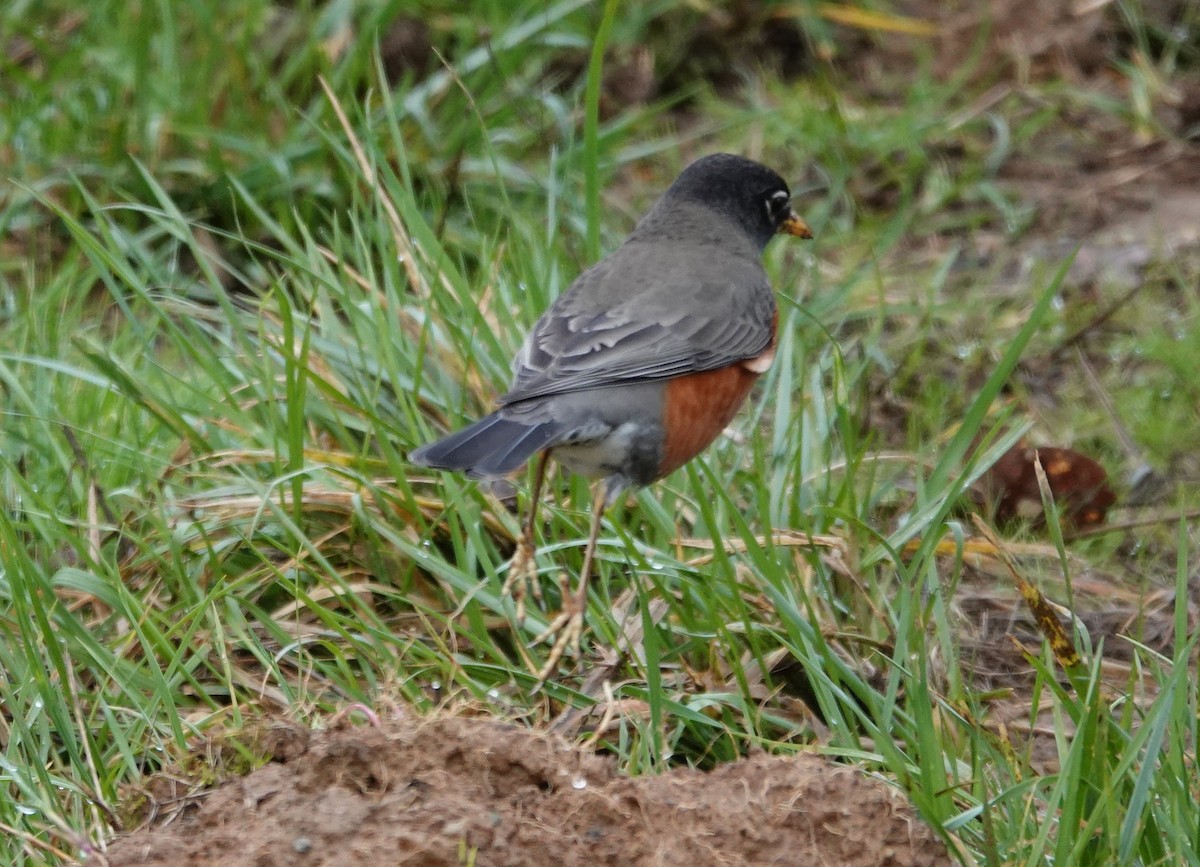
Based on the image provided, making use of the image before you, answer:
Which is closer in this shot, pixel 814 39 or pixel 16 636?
pixel 16 636

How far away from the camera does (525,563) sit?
359 centimetres

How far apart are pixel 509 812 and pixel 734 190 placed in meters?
2.52

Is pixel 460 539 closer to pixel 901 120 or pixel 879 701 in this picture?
pixel 879 701

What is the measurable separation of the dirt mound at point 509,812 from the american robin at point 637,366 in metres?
0.61

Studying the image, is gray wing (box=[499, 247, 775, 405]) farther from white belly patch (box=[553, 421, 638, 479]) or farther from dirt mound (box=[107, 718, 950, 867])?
dirt mound (box=[107, 718, 950, 867])

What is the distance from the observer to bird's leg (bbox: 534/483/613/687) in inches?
133

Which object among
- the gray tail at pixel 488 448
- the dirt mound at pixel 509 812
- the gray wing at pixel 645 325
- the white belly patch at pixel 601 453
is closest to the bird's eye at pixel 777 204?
the gray wing at pixel 645 325

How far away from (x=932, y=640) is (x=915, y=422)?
1.58 m

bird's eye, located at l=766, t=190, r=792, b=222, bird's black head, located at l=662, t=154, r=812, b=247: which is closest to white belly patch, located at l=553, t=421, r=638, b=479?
bird's black head, located at l=662, t=154, r=812, b=247

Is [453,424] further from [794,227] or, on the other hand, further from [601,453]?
[794,227]

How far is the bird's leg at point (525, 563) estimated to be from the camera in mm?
3553

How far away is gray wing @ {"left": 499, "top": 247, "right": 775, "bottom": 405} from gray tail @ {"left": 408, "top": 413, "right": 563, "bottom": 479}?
15 centimetres

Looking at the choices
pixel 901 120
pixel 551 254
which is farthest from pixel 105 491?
pixel 901 120

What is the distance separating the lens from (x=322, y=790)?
2.68 meters
